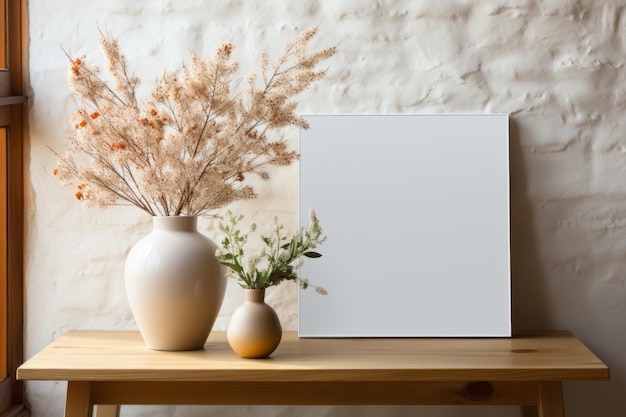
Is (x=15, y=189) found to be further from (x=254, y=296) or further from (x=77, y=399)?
(x=254, y=296)

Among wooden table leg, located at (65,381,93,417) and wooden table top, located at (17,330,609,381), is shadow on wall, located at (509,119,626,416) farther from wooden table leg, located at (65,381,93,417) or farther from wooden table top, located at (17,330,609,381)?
wooden table leg, located at (65,381,93,417)

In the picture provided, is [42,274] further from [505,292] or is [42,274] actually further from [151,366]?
[505,292]

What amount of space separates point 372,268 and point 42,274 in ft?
3.44

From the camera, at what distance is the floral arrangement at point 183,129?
2.00 m

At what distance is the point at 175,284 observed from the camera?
202 cm

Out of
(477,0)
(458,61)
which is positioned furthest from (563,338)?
(477,0)

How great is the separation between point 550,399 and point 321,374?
0.59 meters

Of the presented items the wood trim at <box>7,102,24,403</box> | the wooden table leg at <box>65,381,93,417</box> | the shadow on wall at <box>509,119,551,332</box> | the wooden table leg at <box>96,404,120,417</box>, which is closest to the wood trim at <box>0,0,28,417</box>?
the wood trim at <box>7,102,24,403</box>

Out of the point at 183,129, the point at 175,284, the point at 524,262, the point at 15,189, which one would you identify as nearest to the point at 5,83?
the point at 15,189

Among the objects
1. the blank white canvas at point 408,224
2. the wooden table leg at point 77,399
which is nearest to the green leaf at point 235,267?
the blank white canvas at point 408,224

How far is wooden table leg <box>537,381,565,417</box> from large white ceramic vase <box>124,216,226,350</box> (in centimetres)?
88

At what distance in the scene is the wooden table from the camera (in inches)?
74.6

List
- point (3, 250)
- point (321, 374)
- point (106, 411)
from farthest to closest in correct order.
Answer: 1. point (3, 250)
2. point (106, 411)
3. point (321, 374)

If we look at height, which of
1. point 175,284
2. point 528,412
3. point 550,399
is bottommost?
point 528,412
